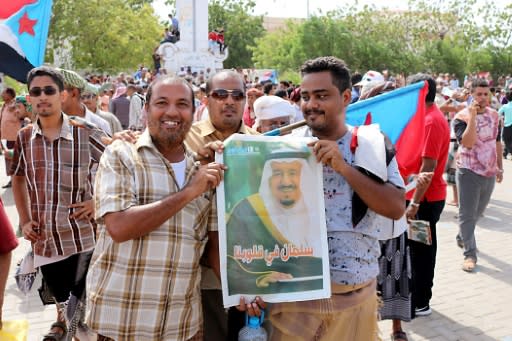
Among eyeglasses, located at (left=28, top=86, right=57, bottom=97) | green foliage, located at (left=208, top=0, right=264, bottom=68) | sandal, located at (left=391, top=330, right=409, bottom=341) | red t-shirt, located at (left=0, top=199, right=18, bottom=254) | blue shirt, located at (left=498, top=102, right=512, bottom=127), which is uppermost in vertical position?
green foliage, located at (left=208, top=0, right=264, bottom=68)

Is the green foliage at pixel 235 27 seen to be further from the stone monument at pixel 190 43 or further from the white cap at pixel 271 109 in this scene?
the white cap at pixel 271 109

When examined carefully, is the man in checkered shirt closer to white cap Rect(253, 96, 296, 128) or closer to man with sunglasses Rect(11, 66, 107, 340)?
man with sunglasses Rect(11, 66, 107, 340)

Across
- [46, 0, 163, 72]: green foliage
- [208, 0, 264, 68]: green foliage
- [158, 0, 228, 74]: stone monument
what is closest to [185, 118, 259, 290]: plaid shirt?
[158, 0, 228, 74]: stone monument

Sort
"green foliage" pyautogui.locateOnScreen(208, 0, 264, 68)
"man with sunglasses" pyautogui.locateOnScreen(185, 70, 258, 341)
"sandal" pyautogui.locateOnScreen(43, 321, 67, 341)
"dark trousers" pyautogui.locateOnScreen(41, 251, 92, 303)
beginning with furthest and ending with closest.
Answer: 1. "green foliage" pyautogui.locateOnScreen(208, 0, 264, 68)
2. "sandal" pyautogui.locateOnScreen(43, 321, 67, 341)
3. "dark trousers" pyautogui.locateOnScreen(41, 251, 92, 303)
4. "man with sunglasses" pyautogui.locateOnScreen(185, 70, 258, 341)

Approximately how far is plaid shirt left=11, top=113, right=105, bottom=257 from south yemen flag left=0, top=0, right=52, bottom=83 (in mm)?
1177

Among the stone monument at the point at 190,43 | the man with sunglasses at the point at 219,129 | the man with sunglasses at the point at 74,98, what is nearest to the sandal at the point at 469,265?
the man with sunglasses at the point at 219,129

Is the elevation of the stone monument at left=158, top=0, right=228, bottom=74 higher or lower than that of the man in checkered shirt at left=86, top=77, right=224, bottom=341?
higher

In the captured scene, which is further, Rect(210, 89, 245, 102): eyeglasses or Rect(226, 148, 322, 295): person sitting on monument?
Rect(210, 89, 245, 102): eyeglasses

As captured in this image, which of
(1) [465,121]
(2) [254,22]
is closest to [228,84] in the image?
(1) [465,121]

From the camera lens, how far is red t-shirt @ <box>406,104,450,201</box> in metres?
4.42

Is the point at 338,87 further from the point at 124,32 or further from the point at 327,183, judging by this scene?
the point at 124,32

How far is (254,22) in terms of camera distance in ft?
183

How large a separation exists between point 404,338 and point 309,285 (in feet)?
7.34

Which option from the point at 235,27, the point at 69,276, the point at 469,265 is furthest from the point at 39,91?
the point at 235,27
